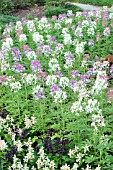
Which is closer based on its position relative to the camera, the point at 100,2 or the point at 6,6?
the point at 6,6

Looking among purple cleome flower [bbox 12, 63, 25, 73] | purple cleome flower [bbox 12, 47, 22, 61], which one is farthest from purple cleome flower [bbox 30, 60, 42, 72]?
purple cleome flower [bbox 12, 47, 22, 61]

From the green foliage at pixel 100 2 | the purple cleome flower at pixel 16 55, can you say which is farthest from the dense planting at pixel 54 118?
the green foliage at pixel 100 2

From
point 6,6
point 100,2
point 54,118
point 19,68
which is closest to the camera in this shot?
point 54,118

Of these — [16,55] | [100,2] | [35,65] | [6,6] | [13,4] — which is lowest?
[35,65]

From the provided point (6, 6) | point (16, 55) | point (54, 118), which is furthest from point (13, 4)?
point (54, 118)

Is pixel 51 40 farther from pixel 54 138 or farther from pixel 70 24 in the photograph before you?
pixel 54 138

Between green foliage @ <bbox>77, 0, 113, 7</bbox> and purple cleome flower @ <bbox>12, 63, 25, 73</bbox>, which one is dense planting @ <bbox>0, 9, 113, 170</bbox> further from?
green foliage @ <bbox>77, 0, 113, 7</bbox>

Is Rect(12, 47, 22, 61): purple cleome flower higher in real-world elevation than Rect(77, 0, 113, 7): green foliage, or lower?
lower

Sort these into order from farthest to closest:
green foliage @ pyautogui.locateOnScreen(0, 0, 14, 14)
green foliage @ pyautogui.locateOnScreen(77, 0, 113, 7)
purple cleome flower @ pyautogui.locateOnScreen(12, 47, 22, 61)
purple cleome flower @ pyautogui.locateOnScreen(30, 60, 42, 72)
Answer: green foliage @ pyautogui.locateOnScreen(77, 0, 113, 7) → green foliage @ pyautogui.locateOnScreen(0, 0, 14, 14) → purple cleome flower @ pyautogui.locateOnScreen(12, 47, 22, 61) → purple cleome flower @ pyautogui.locateOnScreen(30, 60, 42, 72)

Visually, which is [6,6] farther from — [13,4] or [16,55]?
[16,55]

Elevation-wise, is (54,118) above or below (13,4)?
below

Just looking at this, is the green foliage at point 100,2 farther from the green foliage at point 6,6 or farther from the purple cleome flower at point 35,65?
the purple cleome flower at point 35,65

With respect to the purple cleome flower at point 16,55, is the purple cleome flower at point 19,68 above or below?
below

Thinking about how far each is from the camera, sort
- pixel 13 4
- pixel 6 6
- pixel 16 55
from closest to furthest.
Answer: pixel 16 55 < pixel 6 6 < pixel 13 4
